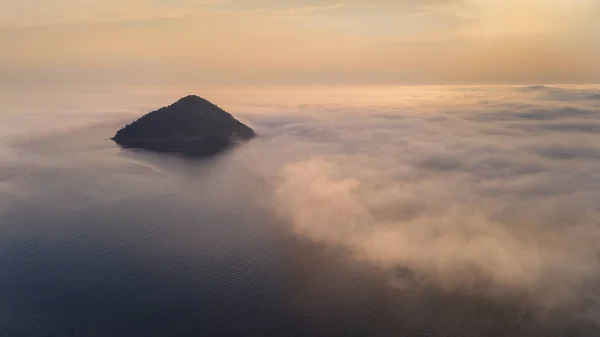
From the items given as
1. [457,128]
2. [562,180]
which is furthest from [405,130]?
[562,180]

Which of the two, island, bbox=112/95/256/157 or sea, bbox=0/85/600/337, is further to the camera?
island, bbox=112/95/256/157

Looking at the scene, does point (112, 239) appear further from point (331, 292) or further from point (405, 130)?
point (405, 130)

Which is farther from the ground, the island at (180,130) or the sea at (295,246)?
the island at (180,130)

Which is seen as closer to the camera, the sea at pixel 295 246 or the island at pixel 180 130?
the sea at pixel 295 246

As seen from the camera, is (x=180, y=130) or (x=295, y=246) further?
(x=180, y=130)

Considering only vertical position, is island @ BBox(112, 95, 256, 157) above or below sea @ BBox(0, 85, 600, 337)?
above
